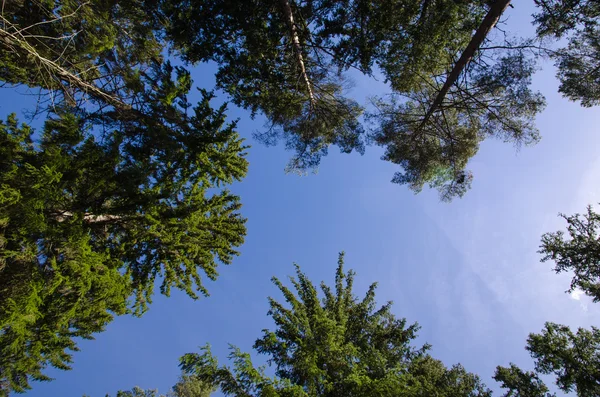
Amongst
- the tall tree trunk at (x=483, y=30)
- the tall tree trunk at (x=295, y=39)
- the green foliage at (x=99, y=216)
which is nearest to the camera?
the green foliage at (x=99, y=216)

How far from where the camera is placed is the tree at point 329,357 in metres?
5.73

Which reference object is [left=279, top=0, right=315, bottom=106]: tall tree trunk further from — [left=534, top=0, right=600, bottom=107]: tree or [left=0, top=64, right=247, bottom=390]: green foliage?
[left=534, top=0, right=600, bottom=107]: tree

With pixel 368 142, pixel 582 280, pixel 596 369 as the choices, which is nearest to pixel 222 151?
pixel 368 142

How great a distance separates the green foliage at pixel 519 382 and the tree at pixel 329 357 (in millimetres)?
732

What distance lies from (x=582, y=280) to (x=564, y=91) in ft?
19.7

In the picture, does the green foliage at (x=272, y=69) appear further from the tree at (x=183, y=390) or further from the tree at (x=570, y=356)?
the tree at (x=183, y=390)

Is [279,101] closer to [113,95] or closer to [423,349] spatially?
[113,95]

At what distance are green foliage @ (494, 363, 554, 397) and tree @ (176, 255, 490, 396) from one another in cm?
73

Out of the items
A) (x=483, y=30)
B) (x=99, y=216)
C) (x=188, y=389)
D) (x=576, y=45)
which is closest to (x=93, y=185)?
(x=99, y=216)

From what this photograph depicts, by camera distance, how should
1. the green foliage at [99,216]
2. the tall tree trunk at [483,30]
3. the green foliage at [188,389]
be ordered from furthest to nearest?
the green foliage at [188,389] → the tall tree trunk at [483,30] → the green foliage at [99,216]

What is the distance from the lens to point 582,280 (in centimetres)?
981

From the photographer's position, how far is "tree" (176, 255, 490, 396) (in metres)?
5.73

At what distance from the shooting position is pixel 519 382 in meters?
9.51

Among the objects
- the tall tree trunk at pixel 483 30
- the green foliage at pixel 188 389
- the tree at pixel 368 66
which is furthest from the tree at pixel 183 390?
the tall tree trunk at pixel 483 30
